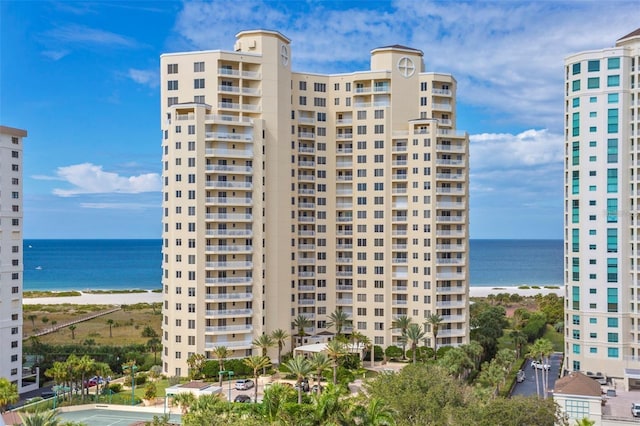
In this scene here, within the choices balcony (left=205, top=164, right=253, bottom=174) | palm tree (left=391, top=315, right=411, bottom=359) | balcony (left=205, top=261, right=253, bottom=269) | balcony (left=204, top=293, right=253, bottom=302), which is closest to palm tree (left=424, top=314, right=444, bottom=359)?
palm tree (left=391, top=315, right=411, bottom=359)

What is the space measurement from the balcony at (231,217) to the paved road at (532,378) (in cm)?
2895

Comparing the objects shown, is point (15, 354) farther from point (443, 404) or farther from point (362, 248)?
point (443, 404)

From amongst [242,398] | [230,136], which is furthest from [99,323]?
[242,398]

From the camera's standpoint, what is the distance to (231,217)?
61.3 m

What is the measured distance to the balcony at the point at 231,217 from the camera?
6069cm

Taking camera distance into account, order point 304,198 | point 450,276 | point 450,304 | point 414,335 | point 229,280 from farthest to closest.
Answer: point 304,198 < point 450,276 < point 450,304 < point 414,335 < point 229,280

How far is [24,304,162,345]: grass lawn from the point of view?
282ft

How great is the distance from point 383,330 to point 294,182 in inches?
717

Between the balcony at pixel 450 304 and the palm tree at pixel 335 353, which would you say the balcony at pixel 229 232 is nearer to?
the palm tree at pixel 335 353

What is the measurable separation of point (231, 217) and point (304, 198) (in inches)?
412

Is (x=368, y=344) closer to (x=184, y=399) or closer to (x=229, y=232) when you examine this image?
(x=229, y=232)

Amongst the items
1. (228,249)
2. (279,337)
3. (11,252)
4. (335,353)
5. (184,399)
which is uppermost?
(228,249)

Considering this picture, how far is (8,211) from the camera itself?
2301 inches

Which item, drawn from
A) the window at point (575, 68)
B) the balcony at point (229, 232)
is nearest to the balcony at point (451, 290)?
the balcony at point (229, 232)
